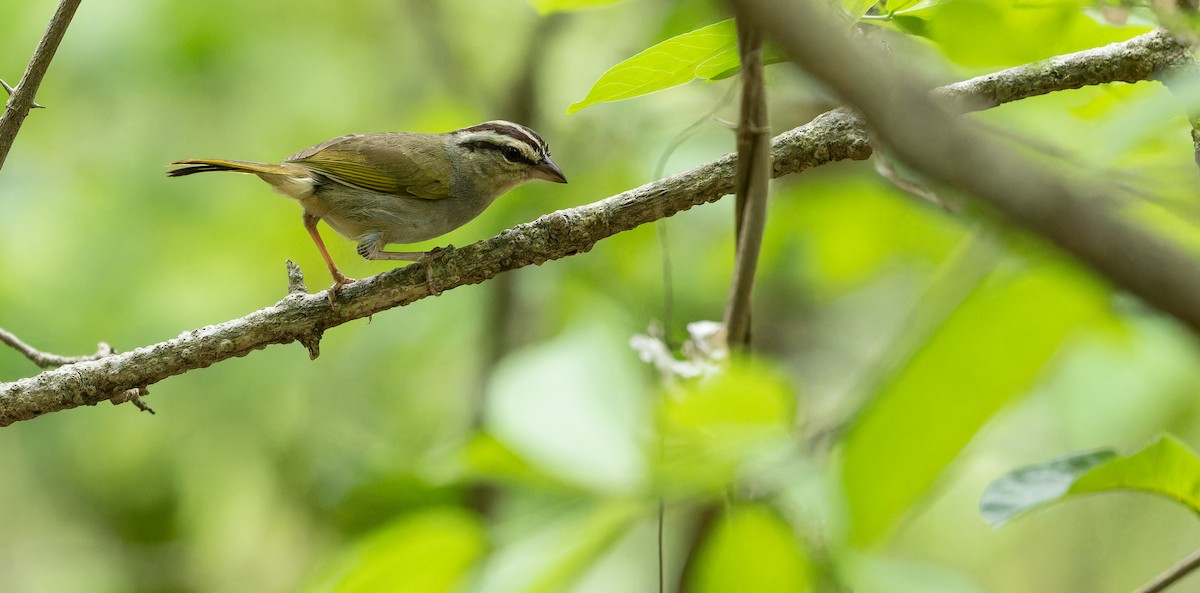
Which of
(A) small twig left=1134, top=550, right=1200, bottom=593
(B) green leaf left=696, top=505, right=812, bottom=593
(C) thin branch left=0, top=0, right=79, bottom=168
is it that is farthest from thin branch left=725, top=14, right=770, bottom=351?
(C) thin branch left=0, top=0, right=79, bottom=168

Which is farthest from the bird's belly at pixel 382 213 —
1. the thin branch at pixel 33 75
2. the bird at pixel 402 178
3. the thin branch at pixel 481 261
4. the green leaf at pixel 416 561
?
the green leaf at pixel 416 561

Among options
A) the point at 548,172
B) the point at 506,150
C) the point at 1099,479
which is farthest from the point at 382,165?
the point at 1099,479

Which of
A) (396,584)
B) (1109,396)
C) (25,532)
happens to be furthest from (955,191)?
(25,532)

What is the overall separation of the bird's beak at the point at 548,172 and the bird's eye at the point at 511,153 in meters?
0.10

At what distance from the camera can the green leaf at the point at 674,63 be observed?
205 cm

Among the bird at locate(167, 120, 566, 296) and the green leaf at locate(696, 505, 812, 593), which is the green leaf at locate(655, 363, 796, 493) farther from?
the bird at locate(167, 120, 566, 296)

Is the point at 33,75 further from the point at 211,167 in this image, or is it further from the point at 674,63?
the point at 674,63

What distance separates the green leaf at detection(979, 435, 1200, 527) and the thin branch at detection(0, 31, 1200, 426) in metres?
1.05

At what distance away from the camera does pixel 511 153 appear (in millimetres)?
4547

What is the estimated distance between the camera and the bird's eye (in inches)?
178

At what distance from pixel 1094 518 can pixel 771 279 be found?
2.73 metres

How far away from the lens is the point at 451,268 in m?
3.06

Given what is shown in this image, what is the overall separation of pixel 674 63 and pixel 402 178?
2549 mm

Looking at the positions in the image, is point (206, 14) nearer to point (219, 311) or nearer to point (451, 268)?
point (219, 311)
